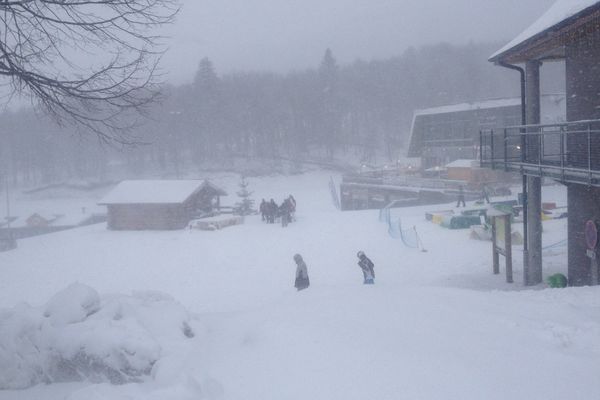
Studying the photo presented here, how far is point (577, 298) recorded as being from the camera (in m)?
7.46

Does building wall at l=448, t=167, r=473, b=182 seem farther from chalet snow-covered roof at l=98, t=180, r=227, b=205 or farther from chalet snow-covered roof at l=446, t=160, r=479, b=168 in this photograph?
chalet snow-covered roof at l=98, t=180, r=227, b=205

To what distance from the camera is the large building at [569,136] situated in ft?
32.3

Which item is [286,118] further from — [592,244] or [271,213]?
[592,244]

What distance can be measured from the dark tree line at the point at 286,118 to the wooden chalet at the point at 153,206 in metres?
37.7

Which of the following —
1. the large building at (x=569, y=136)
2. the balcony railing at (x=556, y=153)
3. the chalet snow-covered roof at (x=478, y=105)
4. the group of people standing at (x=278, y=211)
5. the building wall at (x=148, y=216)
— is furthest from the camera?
the chalet snow-covered roof at (x=478, y=105)

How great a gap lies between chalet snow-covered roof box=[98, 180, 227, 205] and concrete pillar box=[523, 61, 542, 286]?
20985mm

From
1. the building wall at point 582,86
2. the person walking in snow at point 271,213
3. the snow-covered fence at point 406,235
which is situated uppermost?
the building wall at point 582,86

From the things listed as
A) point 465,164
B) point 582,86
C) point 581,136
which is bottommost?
point 465,164

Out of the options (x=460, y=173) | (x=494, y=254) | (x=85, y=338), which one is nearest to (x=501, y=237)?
(x=494, y=254)

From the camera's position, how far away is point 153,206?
2998cm

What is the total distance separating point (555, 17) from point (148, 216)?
978 inches

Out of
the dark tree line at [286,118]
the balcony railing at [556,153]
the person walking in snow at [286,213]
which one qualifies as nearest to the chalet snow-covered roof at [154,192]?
the person walking in snow at [286,213]

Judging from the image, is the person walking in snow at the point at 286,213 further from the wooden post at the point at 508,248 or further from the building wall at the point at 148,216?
the wooden post at the point at 508,248

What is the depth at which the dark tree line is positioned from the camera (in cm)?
7712
